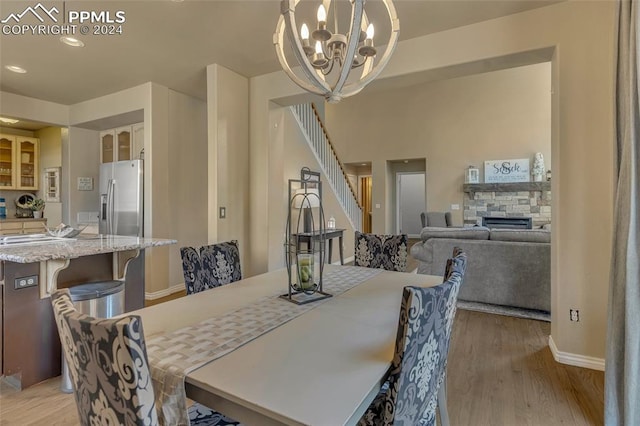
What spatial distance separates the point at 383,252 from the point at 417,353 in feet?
5.85

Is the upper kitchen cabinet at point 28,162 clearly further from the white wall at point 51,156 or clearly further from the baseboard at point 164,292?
the baseboard at point 164,292

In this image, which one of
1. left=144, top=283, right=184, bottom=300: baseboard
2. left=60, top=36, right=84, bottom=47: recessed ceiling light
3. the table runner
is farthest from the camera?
left=144, top=283, right=184, bottom=300: baseboard

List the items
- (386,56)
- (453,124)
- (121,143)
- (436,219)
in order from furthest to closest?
(453,124) < (436,219) < (121,143) < (386,56)

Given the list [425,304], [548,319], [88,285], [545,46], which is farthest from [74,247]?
[548,319]

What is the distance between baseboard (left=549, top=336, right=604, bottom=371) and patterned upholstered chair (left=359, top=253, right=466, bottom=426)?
2006 millimetres

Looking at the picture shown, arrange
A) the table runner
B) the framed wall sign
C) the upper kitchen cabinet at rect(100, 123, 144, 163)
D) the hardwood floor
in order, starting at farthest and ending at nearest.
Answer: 1. the framed wall sign
2. the upper kitchen cabinet at rect(100, 123, 144, 163)
3. the hardwood floor
4. the table runner

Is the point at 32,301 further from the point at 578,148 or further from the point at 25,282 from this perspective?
the point at 578,148

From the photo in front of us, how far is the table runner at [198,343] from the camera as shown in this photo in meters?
0.90

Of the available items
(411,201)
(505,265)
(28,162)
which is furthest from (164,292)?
(411,201)

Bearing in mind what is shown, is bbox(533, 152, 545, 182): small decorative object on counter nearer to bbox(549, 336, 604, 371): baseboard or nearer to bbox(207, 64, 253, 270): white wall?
bbox(549, 336, 604, 371): baseboard

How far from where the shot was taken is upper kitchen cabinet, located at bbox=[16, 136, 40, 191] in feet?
17.2

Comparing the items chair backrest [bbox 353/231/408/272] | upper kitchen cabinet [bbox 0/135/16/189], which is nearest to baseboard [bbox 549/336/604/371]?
chair backrest [bbox 353/231/408/272]

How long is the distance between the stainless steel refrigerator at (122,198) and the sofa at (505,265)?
150 inches
